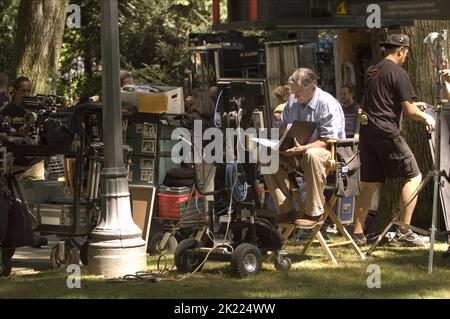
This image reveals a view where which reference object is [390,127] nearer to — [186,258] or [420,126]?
[420,126]

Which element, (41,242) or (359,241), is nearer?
(359,241)

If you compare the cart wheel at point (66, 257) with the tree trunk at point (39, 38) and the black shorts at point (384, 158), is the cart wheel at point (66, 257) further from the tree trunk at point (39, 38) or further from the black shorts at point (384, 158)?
the tree trunk at point (39, 38)

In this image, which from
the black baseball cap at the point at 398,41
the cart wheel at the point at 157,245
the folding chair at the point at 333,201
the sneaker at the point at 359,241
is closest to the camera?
the folding chair at the point at 333,201

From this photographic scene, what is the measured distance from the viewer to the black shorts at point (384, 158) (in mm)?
9789

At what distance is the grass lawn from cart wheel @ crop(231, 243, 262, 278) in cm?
7

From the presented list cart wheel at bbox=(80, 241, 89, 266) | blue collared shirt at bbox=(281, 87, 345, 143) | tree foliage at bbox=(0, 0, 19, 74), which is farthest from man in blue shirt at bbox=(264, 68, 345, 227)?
tree foliage at bbox=(0, 0, 19, 74)

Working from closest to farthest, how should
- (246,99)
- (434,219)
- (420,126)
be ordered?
(434,219), (246,99), (420,126)

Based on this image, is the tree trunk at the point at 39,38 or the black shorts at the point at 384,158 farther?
the tree trunk at the point at 39,38

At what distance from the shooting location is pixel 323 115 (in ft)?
30.9

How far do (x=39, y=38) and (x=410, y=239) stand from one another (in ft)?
34.5

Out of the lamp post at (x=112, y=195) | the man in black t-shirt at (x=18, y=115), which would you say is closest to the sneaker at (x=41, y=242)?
the man in black t-shirt at (x=18, y=115)

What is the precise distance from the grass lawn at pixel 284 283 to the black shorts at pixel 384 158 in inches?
33.6

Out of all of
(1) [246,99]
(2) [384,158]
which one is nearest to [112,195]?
(1) [246,99]
